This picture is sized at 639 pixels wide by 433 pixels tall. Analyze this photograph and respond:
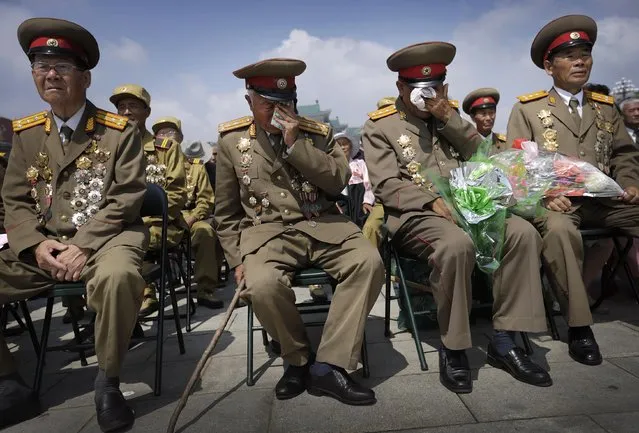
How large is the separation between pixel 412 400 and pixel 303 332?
2.27ft

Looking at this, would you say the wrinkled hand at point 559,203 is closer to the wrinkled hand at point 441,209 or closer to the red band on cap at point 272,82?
the wrinkled hand at point 441,209

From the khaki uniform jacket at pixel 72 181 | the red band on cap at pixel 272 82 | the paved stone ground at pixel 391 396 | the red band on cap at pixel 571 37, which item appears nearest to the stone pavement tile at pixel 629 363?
the paved stone ground at pixel 391 396

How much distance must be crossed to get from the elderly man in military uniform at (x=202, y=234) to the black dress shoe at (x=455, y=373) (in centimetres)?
279

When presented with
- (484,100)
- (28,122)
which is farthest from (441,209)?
(484,100)

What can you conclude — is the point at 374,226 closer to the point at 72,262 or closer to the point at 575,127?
the point at 575,127

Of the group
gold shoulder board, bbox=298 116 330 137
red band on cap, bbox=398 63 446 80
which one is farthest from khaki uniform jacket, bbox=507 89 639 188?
gold shoulder board, bbox=298 116 330 137

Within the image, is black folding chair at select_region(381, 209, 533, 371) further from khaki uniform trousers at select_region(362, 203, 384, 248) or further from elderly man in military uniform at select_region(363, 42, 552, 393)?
khaki uniform trousers at select_region(362, 203, 384, 248)

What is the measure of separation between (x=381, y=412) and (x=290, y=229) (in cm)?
121

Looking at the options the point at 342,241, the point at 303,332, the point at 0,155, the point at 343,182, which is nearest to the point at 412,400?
the point at 303,332

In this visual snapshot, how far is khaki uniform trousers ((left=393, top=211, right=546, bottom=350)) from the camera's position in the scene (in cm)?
254

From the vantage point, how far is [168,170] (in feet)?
15.7

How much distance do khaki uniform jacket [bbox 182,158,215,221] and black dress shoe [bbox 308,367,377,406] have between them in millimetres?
3423

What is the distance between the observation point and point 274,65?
2666 mm

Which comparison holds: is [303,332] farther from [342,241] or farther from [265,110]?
[265,110]
